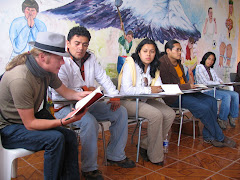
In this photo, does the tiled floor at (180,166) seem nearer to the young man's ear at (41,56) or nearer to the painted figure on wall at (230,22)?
the young man's ear at (41,56)

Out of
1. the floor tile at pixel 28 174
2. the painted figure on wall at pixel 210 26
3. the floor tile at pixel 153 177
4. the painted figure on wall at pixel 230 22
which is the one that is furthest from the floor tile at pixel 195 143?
the painted figure on wall at pixel 230 22

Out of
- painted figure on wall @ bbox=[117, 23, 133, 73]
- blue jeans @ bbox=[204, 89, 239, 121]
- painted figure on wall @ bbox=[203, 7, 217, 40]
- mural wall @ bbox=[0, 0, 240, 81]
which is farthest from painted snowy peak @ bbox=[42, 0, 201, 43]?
blue jeans @ bbox=[204, 89, 239, 121]

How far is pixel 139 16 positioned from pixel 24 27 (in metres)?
2.11

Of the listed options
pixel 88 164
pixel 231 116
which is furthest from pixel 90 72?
pixel 231 116

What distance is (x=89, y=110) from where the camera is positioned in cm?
237

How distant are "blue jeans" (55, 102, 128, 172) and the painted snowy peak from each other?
1.51 meters

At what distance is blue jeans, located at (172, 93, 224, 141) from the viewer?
3.11 m

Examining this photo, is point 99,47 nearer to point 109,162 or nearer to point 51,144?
point 109,162

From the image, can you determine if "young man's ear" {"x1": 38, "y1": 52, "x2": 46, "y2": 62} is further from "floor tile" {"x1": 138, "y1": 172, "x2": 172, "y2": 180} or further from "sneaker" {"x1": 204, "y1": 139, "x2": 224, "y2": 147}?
"sneaker" {"x1": 204, "y1": 139, "x2": 224, "y2": 147}

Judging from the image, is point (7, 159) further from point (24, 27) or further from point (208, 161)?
point (208, 161)

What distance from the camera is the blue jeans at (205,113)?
311 cm

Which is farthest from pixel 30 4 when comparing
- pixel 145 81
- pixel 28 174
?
pixel 28 174

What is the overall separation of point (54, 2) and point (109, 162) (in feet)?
6.75

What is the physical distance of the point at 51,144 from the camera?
1.54 metres
